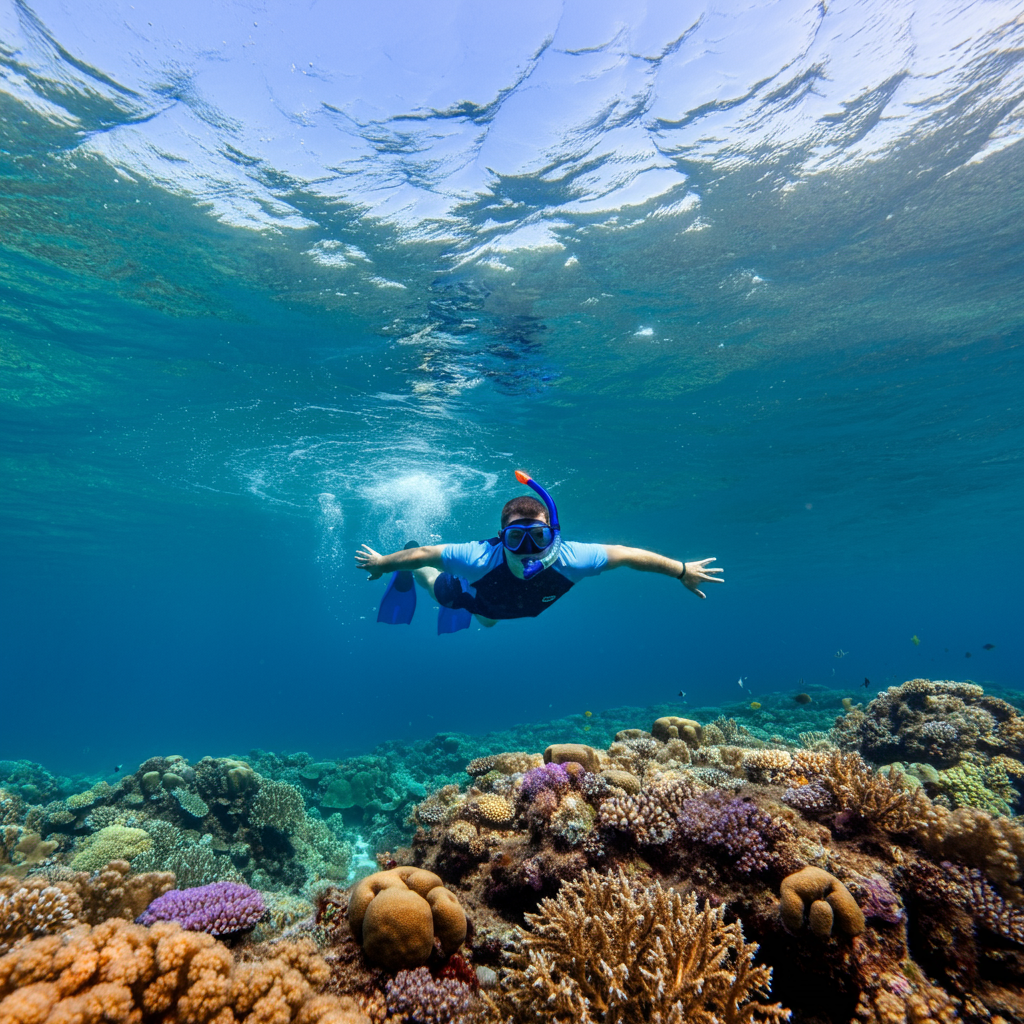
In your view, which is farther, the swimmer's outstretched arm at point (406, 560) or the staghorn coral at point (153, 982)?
the swimmer's outstretched arm at point (406, 560)

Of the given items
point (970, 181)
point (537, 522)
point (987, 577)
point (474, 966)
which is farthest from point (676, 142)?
point (987, 577)

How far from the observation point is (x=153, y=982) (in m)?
2.49

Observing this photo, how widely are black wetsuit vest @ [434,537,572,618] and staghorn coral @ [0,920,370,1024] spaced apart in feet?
13.3

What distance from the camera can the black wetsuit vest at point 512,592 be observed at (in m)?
6.17

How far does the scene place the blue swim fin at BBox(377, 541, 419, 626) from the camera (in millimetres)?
8281

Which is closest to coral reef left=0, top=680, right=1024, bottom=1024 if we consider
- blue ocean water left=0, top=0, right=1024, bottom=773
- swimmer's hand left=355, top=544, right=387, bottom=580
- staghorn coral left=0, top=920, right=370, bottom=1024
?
staghorn coral left=0, top=920, right=370, bottom=1024

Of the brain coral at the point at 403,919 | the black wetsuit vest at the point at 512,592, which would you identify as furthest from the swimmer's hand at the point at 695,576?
the brain coral at the point at 403,919

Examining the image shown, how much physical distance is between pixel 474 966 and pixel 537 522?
382 cm

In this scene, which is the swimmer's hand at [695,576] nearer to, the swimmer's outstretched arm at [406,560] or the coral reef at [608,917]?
the coral reef at [608,917]

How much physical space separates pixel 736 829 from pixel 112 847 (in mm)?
8219

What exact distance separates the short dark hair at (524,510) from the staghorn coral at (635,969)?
3390 mm

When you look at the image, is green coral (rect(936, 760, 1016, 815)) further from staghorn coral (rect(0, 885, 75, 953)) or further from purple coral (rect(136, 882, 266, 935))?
staghorn coral (rect(0, 885, 75, 953))

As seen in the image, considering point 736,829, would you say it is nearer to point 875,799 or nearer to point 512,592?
point 875,799

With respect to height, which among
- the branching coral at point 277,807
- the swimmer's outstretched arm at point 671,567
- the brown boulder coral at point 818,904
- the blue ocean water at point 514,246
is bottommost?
the branching coral at point 277,807
